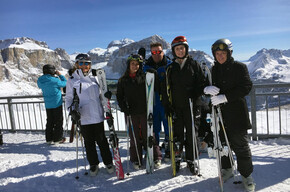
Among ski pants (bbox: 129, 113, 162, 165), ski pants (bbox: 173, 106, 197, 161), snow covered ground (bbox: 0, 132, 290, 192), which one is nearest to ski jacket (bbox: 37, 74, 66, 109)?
snow covered ground (bbox: 0, 132, 290, 192)

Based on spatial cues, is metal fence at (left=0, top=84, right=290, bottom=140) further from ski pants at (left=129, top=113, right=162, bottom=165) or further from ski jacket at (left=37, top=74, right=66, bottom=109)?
ski pants at (left=129, top=113, right=162, bottom=165)

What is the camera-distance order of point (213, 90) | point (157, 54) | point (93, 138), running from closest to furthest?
point (213, 90)
point (93, 138)
point (157, 54)

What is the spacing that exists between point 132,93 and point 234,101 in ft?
5.81

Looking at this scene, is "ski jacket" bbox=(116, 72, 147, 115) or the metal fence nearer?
"ski jacket" bbox=(116, 72, 147, 115)

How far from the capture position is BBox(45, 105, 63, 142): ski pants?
19.9ft

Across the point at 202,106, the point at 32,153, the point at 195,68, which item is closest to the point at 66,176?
the point at 32,153

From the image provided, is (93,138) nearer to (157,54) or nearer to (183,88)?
(183,88)

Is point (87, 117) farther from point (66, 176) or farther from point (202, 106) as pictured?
point (202, 106)

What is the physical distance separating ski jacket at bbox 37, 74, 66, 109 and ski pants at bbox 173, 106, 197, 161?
12.6 ft

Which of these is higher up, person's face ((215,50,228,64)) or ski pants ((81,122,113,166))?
person's face ((215,50,228,64))

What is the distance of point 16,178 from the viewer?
12.9ft

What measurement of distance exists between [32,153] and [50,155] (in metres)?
0.72

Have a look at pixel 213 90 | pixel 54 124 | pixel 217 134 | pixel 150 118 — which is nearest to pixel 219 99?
pixel 213 90

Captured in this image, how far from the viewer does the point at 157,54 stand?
13.8ft
